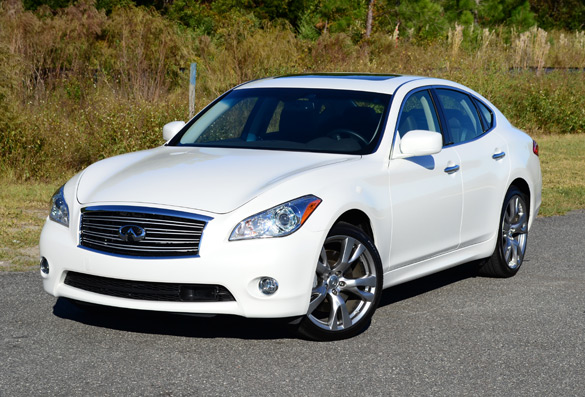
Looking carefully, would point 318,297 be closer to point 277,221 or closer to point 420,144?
point 277,221

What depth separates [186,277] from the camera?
18.3 feet

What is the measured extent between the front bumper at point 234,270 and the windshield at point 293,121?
1257mm

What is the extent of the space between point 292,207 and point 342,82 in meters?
1.96

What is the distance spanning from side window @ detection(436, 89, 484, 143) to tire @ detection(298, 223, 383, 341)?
1729mm

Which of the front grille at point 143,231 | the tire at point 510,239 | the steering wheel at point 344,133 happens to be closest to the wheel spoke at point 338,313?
the front grille at point 143,231

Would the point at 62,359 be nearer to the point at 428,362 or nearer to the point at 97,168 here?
the point at 97,168

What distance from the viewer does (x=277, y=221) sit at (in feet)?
18.6

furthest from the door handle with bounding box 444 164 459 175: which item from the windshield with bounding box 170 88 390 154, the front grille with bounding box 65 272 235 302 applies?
the front grille with bounding box 65 272 235 302

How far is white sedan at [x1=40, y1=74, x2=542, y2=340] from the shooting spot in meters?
5.62

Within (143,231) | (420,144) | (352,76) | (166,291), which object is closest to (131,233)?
(143,231)

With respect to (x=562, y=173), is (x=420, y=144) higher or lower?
higher

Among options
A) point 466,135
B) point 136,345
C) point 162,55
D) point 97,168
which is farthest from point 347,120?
point 162,55

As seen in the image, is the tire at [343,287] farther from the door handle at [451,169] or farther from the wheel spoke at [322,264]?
the door handle at [451,169]

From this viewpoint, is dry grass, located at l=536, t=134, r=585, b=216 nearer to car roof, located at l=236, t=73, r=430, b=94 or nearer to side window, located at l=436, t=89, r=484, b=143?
side window, located at l=436, t=89, r=484, b=143
